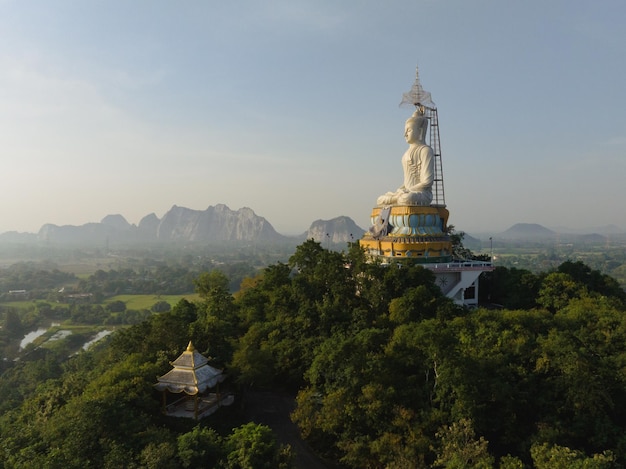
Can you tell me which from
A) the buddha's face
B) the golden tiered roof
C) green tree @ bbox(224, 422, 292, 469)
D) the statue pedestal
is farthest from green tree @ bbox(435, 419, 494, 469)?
the buddha's face

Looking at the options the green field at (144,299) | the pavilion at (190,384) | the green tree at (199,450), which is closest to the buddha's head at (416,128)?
the pavilion at (190,384)

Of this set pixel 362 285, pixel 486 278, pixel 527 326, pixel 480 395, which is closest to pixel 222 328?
pixel 362 285

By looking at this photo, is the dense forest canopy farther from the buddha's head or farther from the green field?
the green field

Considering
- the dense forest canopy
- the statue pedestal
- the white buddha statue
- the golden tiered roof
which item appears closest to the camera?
the dense forest canopy

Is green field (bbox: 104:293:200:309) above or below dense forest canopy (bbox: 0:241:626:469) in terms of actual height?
below

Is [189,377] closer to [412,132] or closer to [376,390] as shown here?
[376,390]

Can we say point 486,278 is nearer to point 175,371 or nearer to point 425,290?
point 425,290

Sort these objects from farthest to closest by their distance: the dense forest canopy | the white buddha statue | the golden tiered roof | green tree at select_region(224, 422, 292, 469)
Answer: the white buddha statue, the golden tiered roof, the dense forest canopy, green tree at select_region(224, 422, 292, 469)

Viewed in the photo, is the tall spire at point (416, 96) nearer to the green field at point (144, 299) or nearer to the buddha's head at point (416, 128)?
the buddha's head at point (416, 128)
